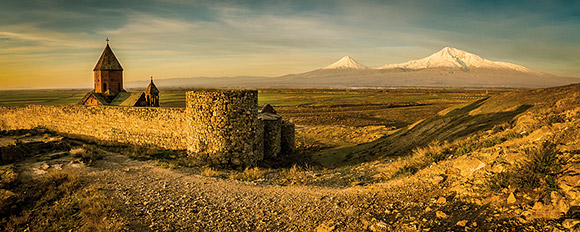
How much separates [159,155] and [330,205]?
11.1 m

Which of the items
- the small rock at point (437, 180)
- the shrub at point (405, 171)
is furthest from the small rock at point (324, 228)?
the shrub at point (405, 171)

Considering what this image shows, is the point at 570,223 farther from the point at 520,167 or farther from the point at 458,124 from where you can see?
the point at 458,124

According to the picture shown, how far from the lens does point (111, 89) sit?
105 ft

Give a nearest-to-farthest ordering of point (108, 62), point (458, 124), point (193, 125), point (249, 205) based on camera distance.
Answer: point (249, 205) → point (193, 125) → point (458, 124) → point (108, 62)

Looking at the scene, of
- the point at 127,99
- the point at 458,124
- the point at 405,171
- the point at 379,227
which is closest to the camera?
the point at 379,227

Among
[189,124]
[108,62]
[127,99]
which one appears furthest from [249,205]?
[108,62]

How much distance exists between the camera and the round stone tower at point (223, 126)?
11.6 meters

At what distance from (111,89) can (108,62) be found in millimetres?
2847

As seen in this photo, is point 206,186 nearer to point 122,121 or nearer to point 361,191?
point 361,191

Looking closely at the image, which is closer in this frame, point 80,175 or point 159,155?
point 80,175

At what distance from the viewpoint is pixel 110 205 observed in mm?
6895

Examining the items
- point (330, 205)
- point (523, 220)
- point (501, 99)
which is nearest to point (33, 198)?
point (330, 205)

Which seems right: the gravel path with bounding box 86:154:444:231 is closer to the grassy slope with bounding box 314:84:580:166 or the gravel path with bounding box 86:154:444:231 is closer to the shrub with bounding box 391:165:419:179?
the shrub with bounding box 391:165:419:179

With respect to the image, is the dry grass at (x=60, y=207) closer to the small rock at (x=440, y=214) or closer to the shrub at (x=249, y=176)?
the shrub at (x=249, y=176)
